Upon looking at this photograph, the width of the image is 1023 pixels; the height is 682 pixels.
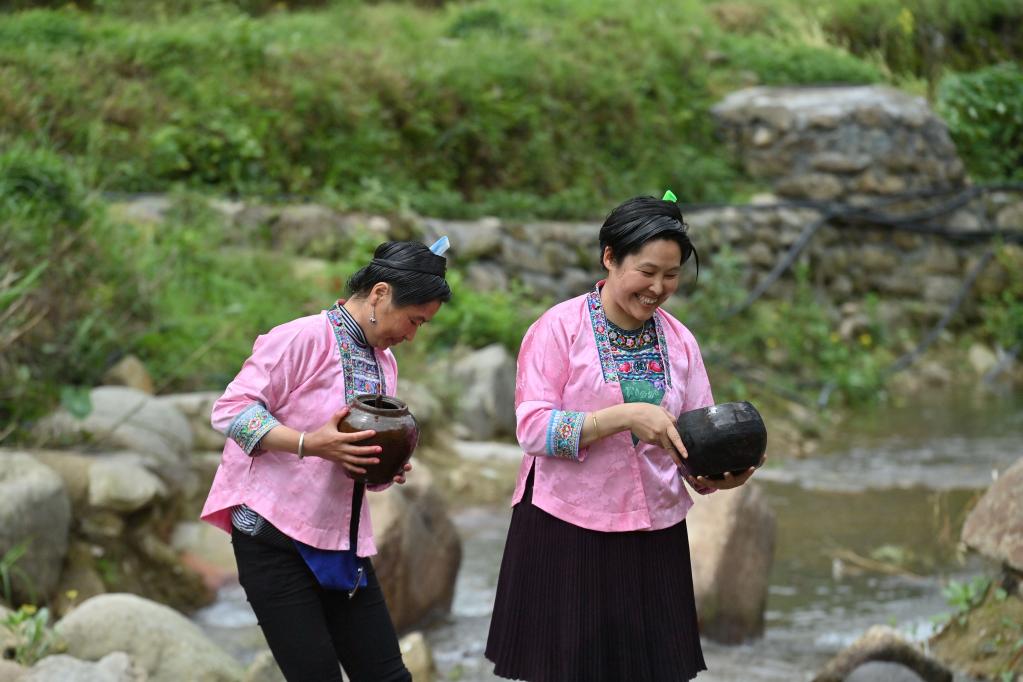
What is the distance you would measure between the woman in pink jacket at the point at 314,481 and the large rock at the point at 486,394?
5.83m

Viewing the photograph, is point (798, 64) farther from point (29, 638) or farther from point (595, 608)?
point (595, 608)

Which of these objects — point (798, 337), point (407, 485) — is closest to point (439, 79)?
point (798, 337)

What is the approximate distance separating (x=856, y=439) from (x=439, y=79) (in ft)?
16.1

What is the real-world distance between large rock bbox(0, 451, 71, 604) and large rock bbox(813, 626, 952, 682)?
3174mm

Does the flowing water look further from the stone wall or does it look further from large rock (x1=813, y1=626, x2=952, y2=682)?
the stone wall

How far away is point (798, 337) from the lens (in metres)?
12.4

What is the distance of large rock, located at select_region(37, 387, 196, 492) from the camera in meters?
6.48

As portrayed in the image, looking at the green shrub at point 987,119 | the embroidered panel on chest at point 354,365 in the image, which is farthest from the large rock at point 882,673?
the green shrub at point 987,119

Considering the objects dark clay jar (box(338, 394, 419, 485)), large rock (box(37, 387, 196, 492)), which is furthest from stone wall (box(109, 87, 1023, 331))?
dark clay jar (box(338, 394, 419, 485))

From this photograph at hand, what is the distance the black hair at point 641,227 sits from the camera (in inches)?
124

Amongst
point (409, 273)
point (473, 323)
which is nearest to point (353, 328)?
point (409, 273)

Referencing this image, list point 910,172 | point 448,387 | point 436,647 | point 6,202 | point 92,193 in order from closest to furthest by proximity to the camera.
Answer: point 436,647 < point 6,202 < point 92,193 < point 448,387 < point 910,172

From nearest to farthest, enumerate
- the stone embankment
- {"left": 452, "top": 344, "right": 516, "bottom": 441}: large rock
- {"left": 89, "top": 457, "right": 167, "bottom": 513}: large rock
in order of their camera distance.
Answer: the stone embankment
{"left": 89, "top": 457, "right": 167, "bottom": 513}: large rock
{"left": 452, "top": 344, "right": 516, "bottom": 441}: large rock

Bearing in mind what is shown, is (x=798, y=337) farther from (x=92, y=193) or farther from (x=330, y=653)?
(x=330, y=653)
